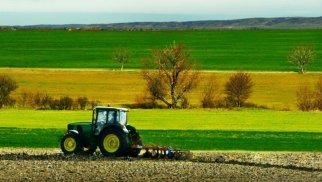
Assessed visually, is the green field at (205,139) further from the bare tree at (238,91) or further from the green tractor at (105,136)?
the bare tree at (238,91)

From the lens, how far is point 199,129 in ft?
160

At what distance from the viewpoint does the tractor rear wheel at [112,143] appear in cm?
2928

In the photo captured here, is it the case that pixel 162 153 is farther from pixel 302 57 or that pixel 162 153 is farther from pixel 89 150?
pixel 302 57

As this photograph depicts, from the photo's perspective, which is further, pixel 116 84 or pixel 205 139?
pixel 116 84

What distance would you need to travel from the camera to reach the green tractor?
29469mm

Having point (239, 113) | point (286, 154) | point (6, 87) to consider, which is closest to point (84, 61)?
point (6, 87)

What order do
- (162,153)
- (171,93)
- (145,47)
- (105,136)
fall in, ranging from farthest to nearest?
(145,47)
(171,93)
(162,153)
(105,136)

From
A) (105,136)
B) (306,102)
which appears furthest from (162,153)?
(306,102)

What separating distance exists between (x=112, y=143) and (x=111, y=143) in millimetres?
49

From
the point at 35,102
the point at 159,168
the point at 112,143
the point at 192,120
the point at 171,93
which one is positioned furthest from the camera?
the point at 171,93

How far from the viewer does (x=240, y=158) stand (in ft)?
102

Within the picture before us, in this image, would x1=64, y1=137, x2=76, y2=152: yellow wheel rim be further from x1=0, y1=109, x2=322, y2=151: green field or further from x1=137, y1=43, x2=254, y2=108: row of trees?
x1=137, y1=43, x2=254, y2=108: row of trees

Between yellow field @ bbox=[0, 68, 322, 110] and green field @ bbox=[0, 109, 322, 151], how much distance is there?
17238 mm

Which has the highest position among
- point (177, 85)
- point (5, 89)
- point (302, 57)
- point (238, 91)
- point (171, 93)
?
point (302, 57)
